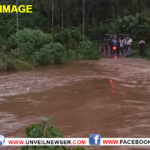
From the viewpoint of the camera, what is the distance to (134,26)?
2667 cm

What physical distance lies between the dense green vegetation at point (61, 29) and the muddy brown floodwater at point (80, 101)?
226 centimetres

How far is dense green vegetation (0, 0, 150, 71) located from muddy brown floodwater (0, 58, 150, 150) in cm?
226

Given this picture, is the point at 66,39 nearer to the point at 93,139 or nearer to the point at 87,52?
the point at 87,52

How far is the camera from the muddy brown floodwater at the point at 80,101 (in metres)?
7.96

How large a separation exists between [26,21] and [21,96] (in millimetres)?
16793

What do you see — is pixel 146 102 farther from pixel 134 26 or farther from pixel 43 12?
pixel 43 12

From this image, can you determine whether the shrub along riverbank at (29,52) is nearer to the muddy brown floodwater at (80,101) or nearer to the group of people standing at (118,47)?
Answer: the muddy brown floodwater at (80,101)

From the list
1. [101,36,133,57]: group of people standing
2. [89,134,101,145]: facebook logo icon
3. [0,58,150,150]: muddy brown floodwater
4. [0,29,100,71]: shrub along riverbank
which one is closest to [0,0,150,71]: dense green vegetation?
[0,29,100,71]: shrub along riverbank

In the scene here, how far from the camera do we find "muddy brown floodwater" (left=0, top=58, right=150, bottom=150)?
7.96 metres

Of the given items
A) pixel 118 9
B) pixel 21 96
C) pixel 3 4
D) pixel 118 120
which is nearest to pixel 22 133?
pixel 118 120

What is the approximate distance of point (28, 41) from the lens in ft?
65.9

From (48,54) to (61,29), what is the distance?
583 centimetres

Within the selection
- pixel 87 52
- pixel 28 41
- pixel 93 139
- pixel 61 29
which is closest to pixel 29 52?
pixel 28 41

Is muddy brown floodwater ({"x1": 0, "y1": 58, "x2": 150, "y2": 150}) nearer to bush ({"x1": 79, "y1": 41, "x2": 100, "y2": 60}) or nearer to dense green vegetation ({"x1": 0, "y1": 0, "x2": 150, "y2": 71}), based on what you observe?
dense green vegetation ({"x1": 0, "y1": 0, "x2": 150, "y2": 71})
